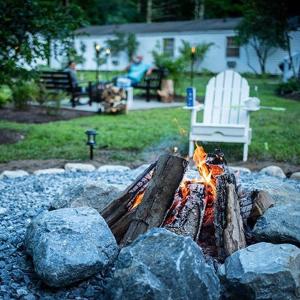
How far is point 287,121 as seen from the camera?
24.5 feet

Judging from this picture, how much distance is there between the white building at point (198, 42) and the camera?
1923cm

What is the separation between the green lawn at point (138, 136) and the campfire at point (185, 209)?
203 cm

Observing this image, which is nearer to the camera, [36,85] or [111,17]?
[36,85]

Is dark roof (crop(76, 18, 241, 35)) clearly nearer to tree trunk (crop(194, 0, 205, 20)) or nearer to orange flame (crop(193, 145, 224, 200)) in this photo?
tree trunk (crop(194, 0, 205, 20))

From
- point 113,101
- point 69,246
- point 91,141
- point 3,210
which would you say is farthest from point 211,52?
point 69,246

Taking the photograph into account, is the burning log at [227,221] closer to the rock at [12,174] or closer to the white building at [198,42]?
the rock at [12,174]

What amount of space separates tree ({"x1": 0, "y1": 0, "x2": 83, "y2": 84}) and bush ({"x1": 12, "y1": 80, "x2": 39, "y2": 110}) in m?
2.25

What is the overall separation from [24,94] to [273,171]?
5.48m

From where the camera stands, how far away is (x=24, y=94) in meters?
8.46

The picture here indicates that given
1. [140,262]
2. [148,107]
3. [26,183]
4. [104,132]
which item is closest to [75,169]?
[26,183]

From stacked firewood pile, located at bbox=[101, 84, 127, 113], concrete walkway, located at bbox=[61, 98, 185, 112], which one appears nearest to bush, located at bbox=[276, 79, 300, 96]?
concrete walkway, located at bbox=[61, 98, 185, 112]

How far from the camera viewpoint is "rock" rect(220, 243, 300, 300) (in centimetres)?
187

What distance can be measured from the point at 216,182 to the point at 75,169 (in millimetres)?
2375

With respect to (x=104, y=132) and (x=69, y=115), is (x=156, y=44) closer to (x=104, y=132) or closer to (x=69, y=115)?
(x=69, y=115)
